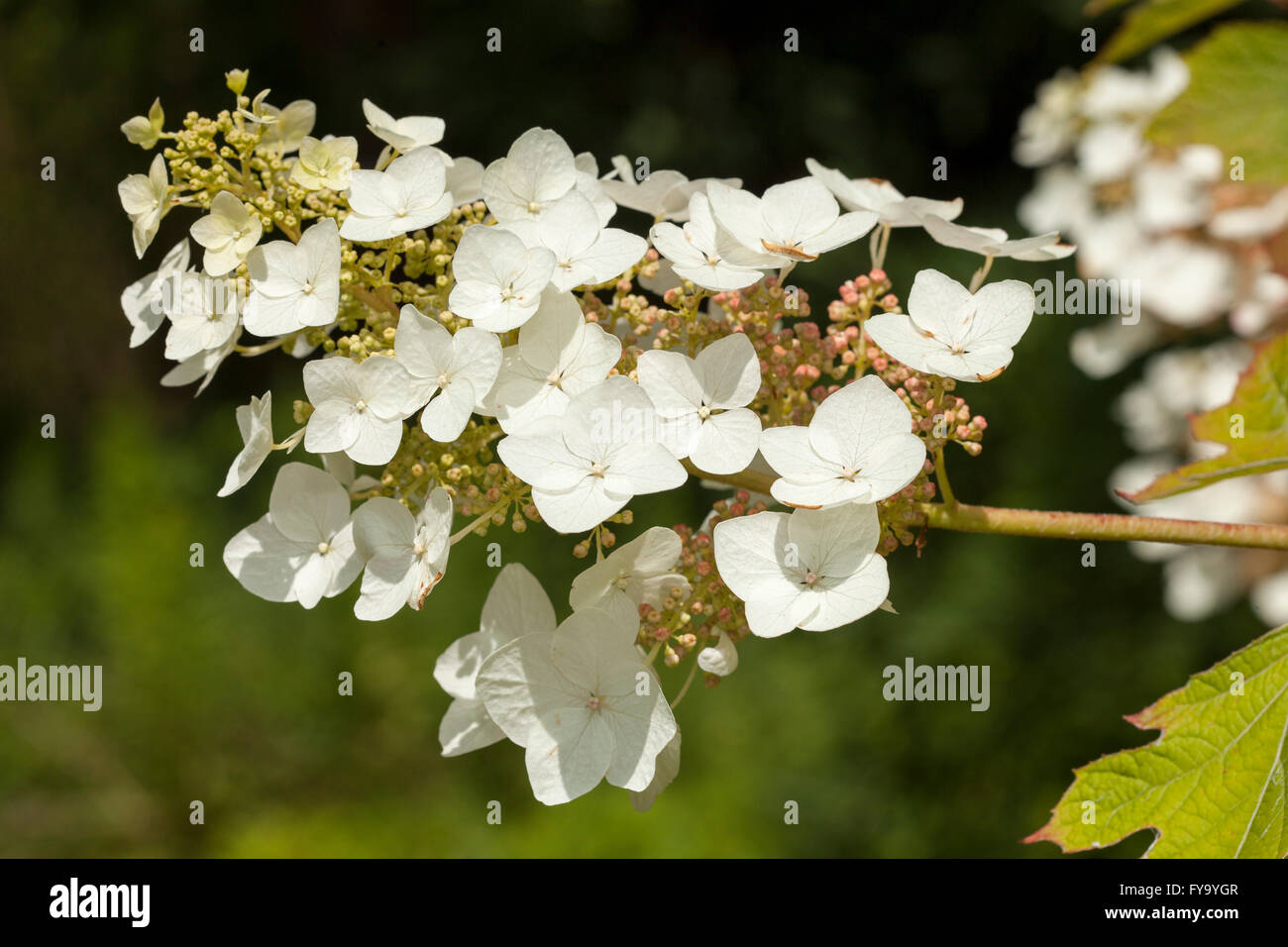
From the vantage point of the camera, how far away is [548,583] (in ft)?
12.9

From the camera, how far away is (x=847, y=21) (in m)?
4.41

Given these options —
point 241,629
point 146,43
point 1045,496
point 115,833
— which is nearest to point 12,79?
point 146,43

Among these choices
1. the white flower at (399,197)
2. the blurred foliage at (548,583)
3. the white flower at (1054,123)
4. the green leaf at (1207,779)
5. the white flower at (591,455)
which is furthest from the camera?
the blurred foliage at (548,583)

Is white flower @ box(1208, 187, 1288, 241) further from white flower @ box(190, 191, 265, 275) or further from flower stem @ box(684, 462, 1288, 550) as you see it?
white flower @ box(190, 191, 265, 275)

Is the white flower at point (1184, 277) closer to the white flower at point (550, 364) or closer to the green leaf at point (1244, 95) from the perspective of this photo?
the green leaf at point (1244, 95)

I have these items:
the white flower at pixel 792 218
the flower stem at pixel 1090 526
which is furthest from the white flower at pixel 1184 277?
the white flower at pixel 792 218

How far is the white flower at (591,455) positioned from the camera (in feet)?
3.19

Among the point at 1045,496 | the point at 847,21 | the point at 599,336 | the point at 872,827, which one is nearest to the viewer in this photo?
the point at 599,336

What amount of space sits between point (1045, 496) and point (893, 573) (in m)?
0.59

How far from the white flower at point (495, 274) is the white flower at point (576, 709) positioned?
32cm

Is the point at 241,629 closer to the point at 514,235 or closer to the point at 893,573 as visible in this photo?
the point at 893,573

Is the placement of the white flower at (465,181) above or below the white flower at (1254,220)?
below

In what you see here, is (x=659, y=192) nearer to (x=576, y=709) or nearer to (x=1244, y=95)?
(x=576, y=709)

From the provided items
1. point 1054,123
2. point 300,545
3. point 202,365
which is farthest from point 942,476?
point 1054,123
